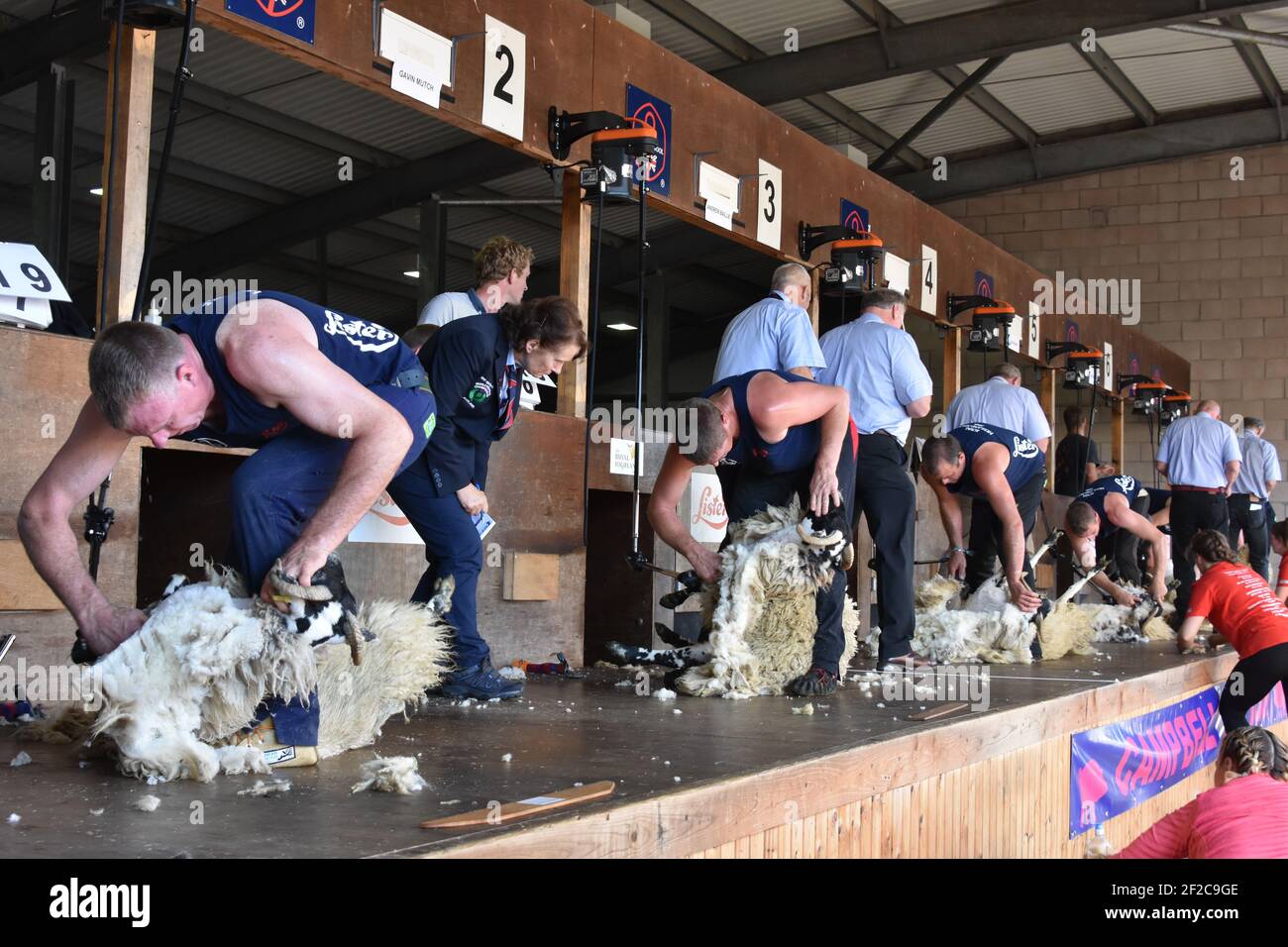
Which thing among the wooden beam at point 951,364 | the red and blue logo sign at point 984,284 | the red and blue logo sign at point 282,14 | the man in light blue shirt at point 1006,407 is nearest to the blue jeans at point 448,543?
the red and blue logo sign at point 282,14

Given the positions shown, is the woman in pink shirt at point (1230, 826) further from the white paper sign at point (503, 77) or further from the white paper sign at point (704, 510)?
the white paper sign at point (503, 77)

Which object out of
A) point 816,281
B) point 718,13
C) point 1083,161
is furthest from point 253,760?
point 1083,161

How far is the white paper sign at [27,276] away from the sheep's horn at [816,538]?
2121 mm

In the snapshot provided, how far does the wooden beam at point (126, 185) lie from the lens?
11.2ft

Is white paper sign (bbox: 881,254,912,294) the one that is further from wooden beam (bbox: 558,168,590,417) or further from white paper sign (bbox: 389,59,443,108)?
white paper sign (bbox: 389,59,443,108)

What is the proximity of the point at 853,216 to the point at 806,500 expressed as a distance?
3.89 m

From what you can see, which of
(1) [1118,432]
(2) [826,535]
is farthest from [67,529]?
(1) [1118,432]

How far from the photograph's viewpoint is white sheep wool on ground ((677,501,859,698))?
3.70 meters

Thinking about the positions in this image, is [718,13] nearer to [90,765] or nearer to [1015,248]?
[1015,248]

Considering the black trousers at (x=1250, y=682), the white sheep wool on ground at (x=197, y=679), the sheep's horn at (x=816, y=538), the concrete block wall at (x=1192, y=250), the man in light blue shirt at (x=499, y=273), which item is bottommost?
the black trousers at (x=1250, y=682)

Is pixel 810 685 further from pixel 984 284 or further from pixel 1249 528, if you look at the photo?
pixel 1249 528
